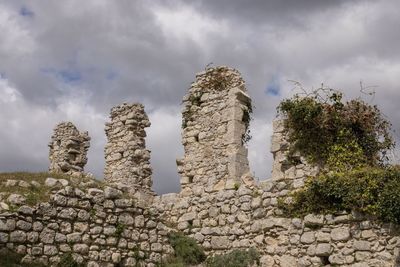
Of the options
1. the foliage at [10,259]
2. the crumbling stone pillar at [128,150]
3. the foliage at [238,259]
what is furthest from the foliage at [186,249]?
the foliage at [10,259]

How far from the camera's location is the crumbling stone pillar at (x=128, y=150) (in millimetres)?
18719

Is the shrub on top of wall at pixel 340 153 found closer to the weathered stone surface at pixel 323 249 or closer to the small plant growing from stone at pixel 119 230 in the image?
the weathered stone surface at pixel 323 249

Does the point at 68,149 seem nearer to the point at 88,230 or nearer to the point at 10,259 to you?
the point at 88,230

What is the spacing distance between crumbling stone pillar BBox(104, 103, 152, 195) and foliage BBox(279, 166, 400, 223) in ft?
22.2

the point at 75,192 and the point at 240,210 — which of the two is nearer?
the point at 75,192

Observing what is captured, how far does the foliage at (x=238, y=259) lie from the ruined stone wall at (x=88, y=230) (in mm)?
1534

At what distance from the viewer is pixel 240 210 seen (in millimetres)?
14906

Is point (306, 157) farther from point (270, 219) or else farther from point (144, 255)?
point (144, 255)

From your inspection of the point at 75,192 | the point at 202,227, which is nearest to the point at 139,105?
the point at 202,227

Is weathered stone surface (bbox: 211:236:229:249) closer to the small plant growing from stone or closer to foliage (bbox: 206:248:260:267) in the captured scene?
foliage (bbox: 206:248:260:267)

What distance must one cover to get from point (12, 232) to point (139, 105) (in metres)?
8.61

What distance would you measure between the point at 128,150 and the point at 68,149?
3568 millimetres

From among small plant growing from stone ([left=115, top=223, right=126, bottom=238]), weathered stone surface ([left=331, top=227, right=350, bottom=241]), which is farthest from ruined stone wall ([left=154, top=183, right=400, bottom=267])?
small plant growing from stone ([left=115, top=223, right=126, bottom=238])

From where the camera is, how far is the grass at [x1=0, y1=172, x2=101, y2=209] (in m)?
12.3
